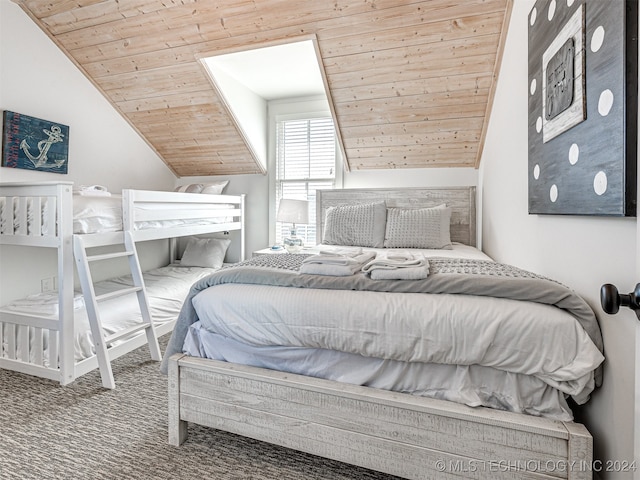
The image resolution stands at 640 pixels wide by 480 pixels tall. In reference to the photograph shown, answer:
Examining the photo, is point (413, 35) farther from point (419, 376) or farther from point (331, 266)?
point (419, 376)

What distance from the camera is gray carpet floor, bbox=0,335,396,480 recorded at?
1.38m

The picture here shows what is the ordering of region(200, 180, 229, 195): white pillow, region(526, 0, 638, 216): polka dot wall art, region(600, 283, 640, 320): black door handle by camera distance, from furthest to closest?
region(200, 180, 229, 195): white pillow
region(526, 0, 638, 216): polka dot wall art
region(600, 283, 640, 320): black door handle

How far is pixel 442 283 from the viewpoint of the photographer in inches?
49.4

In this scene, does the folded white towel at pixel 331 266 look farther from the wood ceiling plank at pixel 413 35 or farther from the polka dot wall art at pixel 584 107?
the wood ceiling plank at pixel 413 35

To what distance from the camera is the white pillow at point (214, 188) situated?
422 cm

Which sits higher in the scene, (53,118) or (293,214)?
(53,118)

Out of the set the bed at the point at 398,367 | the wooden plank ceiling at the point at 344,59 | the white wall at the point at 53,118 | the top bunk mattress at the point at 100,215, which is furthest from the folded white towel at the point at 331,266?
the white wall at the point at 53,118

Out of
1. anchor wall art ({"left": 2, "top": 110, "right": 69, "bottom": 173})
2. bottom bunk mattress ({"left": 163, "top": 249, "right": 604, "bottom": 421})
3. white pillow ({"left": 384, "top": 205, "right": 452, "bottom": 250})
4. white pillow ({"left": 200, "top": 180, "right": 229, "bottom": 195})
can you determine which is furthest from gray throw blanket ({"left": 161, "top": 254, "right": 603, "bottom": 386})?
white pillow ({"left": 200, "top": 180, "right": 229, "bottom": 195})

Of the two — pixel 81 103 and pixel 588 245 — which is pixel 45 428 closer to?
pixel 588 245

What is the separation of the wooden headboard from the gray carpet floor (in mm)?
2522

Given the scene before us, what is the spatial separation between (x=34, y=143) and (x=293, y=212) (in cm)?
230

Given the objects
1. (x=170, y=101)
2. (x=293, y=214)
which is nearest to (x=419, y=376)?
(x=293, y=214)

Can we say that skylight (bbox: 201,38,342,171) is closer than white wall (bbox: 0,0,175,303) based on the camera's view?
No

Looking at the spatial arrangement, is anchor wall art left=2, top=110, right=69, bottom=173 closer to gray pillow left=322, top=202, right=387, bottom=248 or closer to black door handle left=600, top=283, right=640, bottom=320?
gray pillow left=322, top=202, right=387, bottom=248
